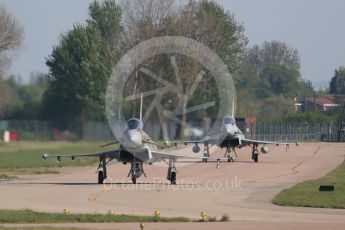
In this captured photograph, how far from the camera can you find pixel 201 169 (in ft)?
157

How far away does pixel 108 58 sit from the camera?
8825 centimetres

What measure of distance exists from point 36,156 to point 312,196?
2983cm

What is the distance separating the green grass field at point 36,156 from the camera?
49959mm

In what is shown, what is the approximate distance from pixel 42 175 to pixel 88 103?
32932 mm

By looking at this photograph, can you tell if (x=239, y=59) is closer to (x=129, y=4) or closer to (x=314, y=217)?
(x=129, y=4)

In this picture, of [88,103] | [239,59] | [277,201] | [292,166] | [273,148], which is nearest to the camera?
[277,201]

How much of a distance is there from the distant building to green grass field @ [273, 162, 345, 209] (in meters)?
90.4

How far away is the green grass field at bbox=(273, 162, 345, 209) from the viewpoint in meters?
29.5

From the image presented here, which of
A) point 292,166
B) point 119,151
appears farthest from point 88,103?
point 119,151

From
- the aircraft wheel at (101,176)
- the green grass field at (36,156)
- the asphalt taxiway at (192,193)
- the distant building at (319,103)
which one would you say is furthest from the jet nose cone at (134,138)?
the distant building at (319,103)

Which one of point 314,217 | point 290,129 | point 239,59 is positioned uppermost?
point 239,59

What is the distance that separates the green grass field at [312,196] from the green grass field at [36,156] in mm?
14286

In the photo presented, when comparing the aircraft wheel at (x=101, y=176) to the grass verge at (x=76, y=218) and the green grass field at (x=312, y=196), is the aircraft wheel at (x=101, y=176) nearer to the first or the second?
the green grass field at (x=312, y=196)

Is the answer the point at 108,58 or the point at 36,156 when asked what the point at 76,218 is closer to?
the point at 36,156
